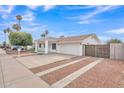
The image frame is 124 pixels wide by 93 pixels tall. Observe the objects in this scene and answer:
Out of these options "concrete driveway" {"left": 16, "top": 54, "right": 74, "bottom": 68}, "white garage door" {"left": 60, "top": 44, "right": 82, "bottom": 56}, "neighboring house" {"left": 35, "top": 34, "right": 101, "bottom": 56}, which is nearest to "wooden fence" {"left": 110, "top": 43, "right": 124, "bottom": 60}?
"concrete driveway" {"left": 16, "top": 54, "right": 74, "bottom": 68}

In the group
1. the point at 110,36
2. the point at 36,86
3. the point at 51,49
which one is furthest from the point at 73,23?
the point at 36,86

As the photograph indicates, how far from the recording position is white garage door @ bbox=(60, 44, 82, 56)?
75.0 ft

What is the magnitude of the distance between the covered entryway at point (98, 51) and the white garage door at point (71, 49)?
127cm

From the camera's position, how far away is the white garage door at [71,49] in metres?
22.9

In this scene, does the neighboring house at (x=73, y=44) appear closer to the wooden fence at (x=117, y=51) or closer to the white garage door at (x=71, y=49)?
the white garage door at (x=71, y=49)

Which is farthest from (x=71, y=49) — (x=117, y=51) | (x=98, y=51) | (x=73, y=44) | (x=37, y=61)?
(x=37, y=61)

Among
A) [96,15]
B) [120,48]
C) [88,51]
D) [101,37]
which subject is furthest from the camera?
[101,37]

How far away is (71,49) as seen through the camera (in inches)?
995

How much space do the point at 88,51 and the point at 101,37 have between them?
6.06 meters
